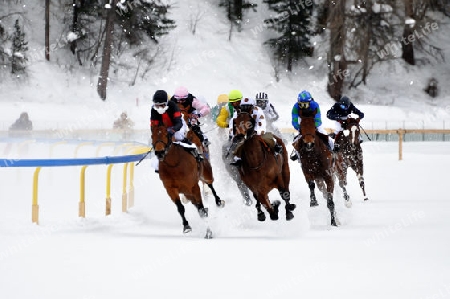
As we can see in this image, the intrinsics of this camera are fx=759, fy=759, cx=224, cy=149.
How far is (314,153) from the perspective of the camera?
41.5 ft

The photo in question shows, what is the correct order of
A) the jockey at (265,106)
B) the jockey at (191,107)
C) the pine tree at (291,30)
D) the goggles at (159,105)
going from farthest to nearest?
the pine tree at (291,30) < the jockey at (265,106) < the jockey at (191,107) < the goggles at (159,105)

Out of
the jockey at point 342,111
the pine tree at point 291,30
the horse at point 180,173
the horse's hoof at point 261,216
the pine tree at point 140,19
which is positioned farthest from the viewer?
the pine tree at point 291,30

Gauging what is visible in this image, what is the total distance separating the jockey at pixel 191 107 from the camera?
13.4 meters

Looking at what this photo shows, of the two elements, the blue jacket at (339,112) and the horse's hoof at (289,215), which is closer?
the horse's hoof at (289,215)

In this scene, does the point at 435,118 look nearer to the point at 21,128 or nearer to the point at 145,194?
the point at 21,128

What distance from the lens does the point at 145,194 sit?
54.2 ft

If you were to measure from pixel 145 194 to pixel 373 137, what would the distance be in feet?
63.5

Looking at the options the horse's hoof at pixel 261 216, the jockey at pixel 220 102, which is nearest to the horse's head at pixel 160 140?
the horse's hoof at pixel 261 216

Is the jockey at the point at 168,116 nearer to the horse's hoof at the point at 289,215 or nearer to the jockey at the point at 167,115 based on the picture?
the jockey at the point at 167,115

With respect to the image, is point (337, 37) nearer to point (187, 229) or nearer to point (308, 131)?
point (308, 131)

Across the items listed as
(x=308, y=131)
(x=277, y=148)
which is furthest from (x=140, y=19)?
(x=277, y=148)

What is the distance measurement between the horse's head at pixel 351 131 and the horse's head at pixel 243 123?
5.61 metres

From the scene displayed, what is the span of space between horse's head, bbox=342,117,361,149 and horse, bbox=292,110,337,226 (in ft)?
11.9

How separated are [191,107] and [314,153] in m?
2.42
